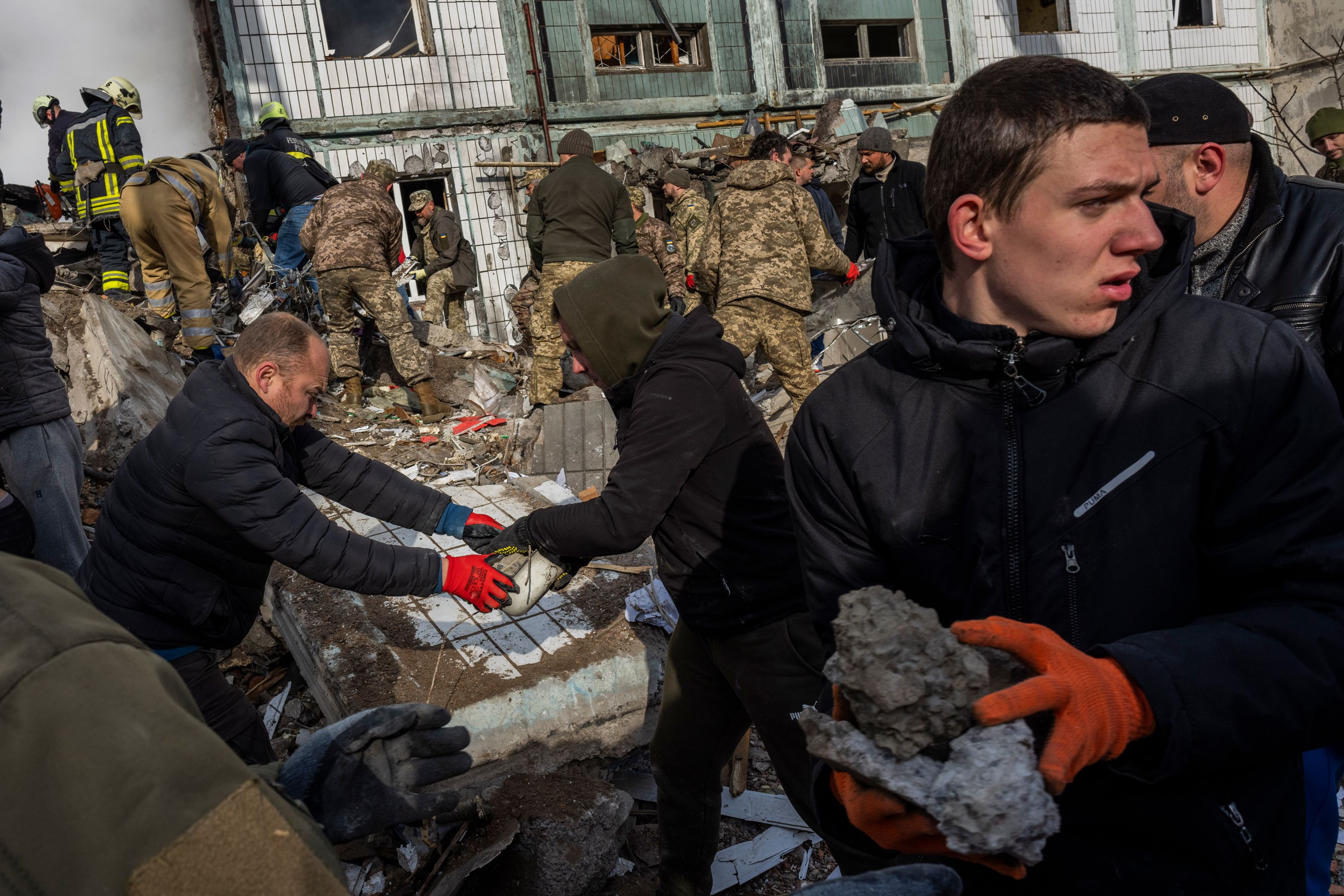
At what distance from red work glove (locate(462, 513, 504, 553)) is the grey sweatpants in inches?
85.7

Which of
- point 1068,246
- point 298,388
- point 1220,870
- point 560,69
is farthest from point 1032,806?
point 560,69

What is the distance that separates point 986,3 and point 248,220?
12445mm

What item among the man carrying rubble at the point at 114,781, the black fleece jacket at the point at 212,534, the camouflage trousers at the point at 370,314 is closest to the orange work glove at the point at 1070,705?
the man carrying rubble at the point at 114,781

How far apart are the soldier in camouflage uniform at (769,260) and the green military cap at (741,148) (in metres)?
3.73

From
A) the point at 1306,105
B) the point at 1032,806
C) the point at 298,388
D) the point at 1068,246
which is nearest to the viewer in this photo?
the point at 1032,806

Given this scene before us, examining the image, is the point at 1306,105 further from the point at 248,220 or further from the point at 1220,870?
the point at 1220,870

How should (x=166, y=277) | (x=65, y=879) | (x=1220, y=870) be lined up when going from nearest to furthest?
(x=65, y=879), (x=1220, y=870), (x=166, y=277)

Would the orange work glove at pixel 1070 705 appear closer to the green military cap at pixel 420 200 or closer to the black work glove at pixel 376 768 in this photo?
the black work glove at pixel 376 768

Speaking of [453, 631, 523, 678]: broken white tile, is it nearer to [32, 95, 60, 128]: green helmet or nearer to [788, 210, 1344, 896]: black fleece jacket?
[788, 210, 1344, 896]: black fleece jacket

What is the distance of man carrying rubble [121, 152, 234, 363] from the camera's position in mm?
7047

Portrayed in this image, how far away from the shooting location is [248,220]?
9188mm

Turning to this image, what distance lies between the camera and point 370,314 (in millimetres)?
7480

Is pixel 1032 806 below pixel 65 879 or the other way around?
below

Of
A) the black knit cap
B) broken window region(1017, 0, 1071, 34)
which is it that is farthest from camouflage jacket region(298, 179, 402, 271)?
broken window region(1017, 0, 1071, 34)
